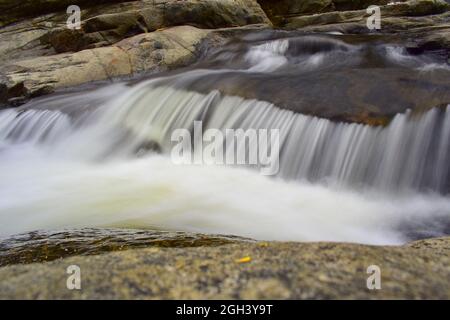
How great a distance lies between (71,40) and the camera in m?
12.1

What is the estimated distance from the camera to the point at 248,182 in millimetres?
5660

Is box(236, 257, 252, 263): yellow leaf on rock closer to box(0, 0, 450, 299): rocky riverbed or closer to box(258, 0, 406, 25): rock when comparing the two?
box(0, 0, 450, 299): rocky riverbed

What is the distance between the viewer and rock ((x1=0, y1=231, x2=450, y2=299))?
1.78m

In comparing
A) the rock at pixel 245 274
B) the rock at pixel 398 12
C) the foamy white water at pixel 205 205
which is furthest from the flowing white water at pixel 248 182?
the rock at pixel 398 12

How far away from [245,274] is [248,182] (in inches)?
147

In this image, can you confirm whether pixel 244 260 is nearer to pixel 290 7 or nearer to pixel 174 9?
pixel 174 9

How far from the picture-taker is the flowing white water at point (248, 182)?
173 inches

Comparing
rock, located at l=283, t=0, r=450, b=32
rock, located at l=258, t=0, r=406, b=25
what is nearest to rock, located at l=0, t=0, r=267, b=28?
rock, located at l=283, t=0, r=450, b=32

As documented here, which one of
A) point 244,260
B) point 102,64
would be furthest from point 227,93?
point 244,260

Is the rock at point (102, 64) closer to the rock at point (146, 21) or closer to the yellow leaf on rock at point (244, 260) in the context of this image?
the rock at point (146, 21)

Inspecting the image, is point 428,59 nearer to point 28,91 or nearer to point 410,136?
point 410,136

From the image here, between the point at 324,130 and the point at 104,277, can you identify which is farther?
the point at 324,130
